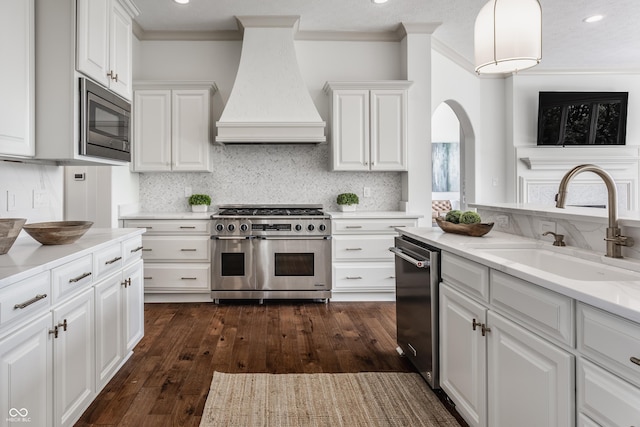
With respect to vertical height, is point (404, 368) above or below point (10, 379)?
below

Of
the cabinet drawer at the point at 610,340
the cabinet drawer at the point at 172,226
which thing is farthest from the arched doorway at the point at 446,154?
the cabinet drawer at the point at 610,340

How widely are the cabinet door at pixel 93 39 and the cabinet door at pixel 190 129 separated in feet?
5.35

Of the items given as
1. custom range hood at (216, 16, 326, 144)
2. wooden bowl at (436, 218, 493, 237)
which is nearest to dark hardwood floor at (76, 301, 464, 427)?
wooden bowl at (436, 218, 493, 237)

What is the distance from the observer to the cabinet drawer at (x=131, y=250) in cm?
243

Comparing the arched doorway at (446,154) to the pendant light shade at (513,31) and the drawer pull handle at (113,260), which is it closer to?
the pendant light shade at (513,31)

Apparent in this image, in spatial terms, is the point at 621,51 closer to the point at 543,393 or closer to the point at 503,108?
the point at 503,108

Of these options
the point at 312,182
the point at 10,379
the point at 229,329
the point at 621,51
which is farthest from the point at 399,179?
the point at 10,379

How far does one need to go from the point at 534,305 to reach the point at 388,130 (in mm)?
3152

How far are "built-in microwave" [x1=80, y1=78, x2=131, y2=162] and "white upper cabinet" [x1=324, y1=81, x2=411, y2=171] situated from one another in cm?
210

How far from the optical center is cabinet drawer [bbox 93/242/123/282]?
6.60 feet

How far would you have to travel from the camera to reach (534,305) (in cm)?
128

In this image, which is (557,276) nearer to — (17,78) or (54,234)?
(54,234)

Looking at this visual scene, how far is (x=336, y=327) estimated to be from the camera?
3301mm

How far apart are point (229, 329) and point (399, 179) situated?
2.54 metres
